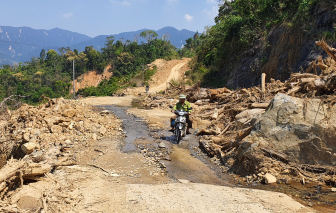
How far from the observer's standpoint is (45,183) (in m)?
4.01

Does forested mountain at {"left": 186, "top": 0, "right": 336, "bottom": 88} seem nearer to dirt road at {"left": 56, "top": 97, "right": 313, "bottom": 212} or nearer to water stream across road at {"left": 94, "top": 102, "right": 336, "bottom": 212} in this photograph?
water stream across road at {"left": 94, "top": 102, "right": 336, "bottom": 212}

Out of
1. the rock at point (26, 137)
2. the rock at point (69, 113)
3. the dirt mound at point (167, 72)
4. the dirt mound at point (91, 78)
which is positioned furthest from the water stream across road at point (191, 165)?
the dirt mound at point (91, 78)

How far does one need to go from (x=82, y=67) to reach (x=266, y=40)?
53720mm

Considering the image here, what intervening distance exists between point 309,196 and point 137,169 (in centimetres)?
345

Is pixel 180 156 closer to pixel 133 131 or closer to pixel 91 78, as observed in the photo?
pixel 133 131

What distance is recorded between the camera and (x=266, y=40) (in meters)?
17.5

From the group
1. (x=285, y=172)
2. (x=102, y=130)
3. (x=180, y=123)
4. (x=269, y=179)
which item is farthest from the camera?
(x=102, y=130)

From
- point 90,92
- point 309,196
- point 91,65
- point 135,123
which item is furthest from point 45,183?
point 91,65

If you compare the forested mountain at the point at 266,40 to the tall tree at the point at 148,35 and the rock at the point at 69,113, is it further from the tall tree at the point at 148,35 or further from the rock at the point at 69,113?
the tall tree at the point at 148,35

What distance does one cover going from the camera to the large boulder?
16.3 feet

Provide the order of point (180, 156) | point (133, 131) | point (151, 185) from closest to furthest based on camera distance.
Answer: point (151, 185) → point (180, 156) → point (133, 131)

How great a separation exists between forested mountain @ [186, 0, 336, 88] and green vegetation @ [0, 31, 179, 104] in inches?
679

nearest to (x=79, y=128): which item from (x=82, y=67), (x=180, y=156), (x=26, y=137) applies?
(x=26, y=137)

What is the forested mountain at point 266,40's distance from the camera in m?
13.1
